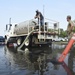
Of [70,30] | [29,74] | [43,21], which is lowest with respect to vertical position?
[29,74]

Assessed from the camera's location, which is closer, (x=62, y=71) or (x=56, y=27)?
(x=62, y=71)

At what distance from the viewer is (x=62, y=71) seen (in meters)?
7.64

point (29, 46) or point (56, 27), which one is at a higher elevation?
point (56, 27)

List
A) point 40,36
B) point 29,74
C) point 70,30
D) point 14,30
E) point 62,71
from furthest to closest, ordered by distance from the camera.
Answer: point 14,30 → point 40,36 → point 70,30 → point 62,71 → point 29,74

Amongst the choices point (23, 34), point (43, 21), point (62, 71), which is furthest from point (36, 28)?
point (62, 71)

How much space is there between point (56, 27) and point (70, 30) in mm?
12615

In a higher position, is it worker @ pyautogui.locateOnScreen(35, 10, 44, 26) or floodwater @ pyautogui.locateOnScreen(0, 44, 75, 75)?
worker @ pyautogui.locateOnScreen(35, 10, 44, 26)

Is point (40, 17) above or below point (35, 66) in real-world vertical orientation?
above

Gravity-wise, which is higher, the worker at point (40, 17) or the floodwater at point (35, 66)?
the worker at point (40, 17)

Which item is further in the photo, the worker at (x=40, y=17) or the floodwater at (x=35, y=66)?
the worker at (x=40, y=17)

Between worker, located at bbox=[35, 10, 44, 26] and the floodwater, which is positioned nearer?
the floodwater

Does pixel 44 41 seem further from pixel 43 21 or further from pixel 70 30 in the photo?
pixel 70 30

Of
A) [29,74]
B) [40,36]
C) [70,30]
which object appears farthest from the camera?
[40,36]

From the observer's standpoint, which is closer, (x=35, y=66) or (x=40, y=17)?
(x=35, y=66)
